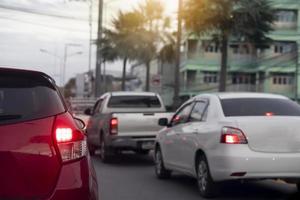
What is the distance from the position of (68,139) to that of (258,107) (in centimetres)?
557

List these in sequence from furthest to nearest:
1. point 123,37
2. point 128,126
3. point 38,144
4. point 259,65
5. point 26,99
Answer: point 259,65 < point 123,37 < point 128,126 < point 26,99 < point 38,144

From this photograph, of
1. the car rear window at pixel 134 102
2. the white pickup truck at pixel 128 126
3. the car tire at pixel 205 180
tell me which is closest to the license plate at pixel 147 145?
the white pickup truck at pixel 128 126

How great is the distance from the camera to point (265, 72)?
220 ft

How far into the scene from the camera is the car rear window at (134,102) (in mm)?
17125

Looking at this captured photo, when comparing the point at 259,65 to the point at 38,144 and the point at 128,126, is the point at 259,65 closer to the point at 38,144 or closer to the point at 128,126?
the point at 128,126

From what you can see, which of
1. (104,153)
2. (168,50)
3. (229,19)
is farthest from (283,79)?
(104,153)

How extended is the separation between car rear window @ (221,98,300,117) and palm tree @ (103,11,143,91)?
37.5 m

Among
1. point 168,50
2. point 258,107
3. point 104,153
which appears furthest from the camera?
point 168,50

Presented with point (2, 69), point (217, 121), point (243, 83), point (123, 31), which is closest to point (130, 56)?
point (123, 31)

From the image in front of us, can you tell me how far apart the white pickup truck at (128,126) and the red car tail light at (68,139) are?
34.0 ft

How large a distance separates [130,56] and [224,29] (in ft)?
56.2

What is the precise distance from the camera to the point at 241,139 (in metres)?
9.16

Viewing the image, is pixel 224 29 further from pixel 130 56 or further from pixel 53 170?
pixel 53 170

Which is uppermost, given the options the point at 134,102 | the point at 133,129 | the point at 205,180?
the point at 134,102
